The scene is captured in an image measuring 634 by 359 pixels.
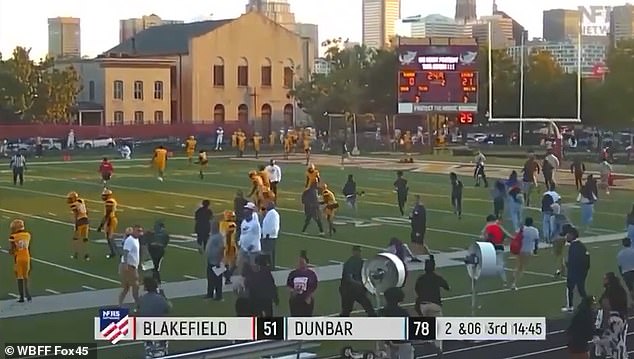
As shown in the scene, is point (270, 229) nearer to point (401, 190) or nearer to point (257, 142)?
point (257, 142)

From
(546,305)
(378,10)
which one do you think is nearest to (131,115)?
(378,10)

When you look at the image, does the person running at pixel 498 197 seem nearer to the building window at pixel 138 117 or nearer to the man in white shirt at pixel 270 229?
the man in white shirt at pixel 270 229

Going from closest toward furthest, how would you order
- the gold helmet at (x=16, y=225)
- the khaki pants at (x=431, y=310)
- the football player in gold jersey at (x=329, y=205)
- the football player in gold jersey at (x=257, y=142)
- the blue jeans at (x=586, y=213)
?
the khaki pants at (x=431, y=310)
the gold helmet at (x=16, y=225)
the football player in gold jersey at (x=257, y=142)
the blue jeans at (x=586, y=213)
the football player in gold jersey at (x=329, y=205)

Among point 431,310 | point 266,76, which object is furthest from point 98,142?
point 431,310

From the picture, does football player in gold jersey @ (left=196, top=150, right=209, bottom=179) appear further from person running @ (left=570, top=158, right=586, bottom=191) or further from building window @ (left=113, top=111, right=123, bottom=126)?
person running @ (left=570, top=158, right=586, bottom=191)

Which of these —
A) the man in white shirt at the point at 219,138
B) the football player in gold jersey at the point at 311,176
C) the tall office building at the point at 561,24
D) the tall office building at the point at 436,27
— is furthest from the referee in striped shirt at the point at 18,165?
the tall office building at the point at 561,24

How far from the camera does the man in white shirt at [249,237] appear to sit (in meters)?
8.18

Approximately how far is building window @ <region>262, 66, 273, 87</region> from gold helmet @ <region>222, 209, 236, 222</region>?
930mm

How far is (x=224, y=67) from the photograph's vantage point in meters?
7.90

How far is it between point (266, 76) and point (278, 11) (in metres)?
Answer: 0.38

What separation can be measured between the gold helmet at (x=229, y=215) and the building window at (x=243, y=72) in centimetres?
93

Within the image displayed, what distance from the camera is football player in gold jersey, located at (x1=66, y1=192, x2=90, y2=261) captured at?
8656 millimetres

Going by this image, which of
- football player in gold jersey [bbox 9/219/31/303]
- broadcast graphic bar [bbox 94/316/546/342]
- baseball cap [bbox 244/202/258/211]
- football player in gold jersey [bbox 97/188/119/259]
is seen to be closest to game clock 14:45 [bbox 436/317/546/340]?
broadcast graphic bar [bbox 94/316/546/342]

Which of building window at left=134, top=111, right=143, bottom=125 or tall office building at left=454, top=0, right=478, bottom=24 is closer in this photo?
building window at left=134, top=111, right=143, bottom=125
